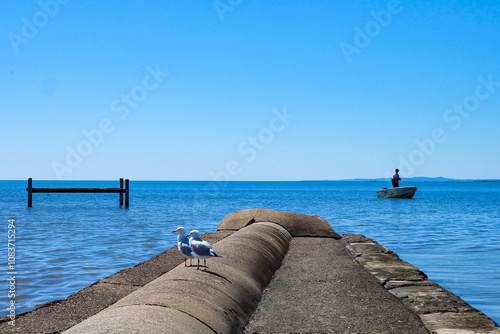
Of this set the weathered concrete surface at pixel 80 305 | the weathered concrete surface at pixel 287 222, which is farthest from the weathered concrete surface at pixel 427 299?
the weathered concrete surface at pixel 287 222

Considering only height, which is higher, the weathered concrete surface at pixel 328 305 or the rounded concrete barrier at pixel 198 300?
the rounded concrete barrier at pixel 198 300

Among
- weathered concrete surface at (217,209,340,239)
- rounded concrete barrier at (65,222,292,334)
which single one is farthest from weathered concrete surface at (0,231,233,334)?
weathered concrete surface at (217,209,340,239)

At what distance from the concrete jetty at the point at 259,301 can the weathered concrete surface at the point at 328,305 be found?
0.01 meters

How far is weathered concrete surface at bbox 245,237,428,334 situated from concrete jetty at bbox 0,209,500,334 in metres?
0.01

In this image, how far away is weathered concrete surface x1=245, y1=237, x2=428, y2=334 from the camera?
558 centimetres

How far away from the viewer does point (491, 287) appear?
991 centimetres

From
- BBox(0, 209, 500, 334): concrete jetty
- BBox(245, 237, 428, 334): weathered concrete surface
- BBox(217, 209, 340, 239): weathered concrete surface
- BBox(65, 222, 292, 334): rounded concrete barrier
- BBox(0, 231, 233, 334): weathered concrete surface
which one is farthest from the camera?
BBox(217, 209, 340, 239): weathered concrete surface

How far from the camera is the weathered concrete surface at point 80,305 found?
17.8ft

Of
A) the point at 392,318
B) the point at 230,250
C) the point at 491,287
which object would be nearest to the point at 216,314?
the point at 392,318

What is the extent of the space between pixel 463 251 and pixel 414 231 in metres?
6.61

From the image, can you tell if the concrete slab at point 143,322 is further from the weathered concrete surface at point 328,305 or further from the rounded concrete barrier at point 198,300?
the weathered concrete surface at point 328,305

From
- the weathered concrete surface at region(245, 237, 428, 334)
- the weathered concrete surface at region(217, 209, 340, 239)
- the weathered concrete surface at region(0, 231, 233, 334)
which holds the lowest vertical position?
the weathered concrete surface at region(245, 237, 428, 334)

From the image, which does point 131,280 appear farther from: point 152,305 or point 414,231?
point 414,231

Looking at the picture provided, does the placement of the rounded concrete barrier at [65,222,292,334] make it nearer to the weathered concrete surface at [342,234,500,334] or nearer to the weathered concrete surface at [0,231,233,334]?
the weathered concrete surface at [0,231,233,334]
